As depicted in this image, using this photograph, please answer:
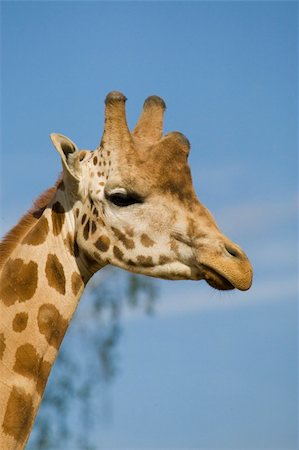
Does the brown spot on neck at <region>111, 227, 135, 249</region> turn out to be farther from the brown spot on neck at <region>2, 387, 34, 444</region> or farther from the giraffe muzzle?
the brown spot on neck at <region>2, 387, 34, 444</region>

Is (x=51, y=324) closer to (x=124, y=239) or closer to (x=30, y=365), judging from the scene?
(x=30, y=365)

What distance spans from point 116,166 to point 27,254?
1013 millimetres

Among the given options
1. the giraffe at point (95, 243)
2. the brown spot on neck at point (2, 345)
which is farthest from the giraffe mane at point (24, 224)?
the brown spot on neck at point (2, 345)

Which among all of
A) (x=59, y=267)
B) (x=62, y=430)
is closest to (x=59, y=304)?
(x=59, y=267)

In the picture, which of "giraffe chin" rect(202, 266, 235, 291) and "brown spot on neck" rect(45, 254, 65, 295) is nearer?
"giraffe chin" rect(202, 266, 235, 291)

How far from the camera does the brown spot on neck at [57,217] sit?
28.4 ft

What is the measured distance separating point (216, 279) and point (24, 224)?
5.78 ft

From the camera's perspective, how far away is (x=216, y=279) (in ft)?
26.8

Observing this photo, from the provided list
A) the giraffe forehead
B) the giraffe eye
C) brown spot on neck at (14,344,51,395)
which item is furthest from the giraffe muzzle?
brown spot on neck at (14,344,51,395)

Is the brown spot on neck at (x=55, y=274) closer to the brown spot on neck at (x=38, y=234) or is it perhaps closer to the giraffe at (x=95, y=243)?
the giraffe at (x=95, y=243)

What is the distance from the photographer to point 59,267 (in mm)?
8516

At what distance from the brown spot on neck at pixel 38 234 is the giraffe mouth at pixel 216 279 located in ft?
4.40

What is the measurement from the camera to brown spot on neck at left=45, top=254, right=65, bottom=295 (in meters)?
8.45

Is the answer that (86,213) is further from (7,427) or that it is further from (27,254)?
(7,427)
